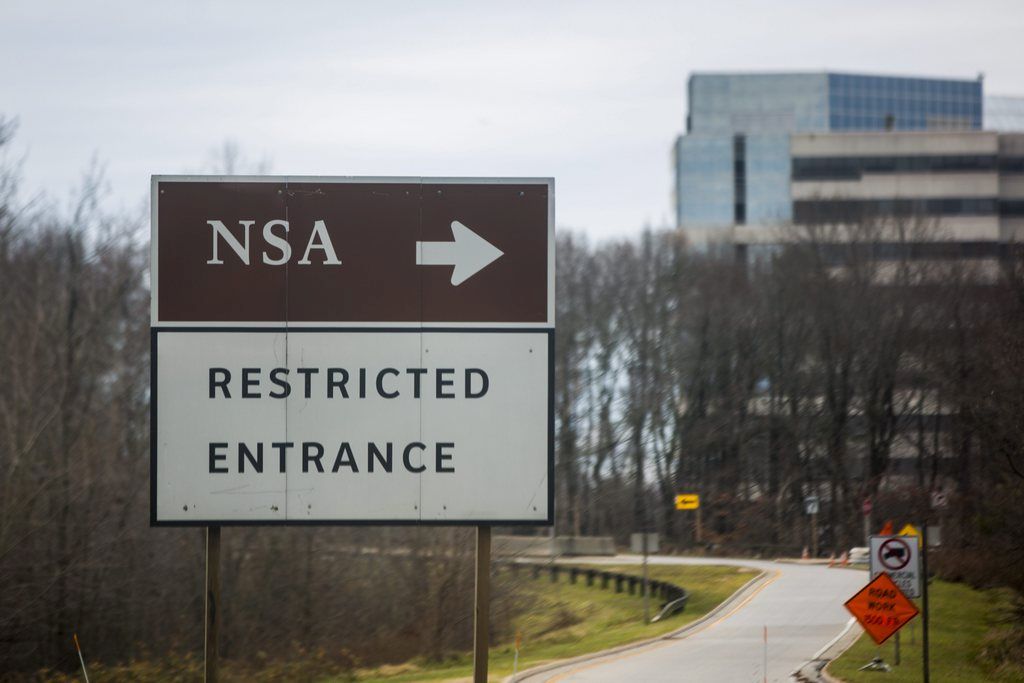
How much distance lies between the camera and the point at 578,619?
1801 inches

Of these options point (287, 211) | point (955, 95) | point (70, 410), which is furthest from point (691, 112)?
point (287, 211)

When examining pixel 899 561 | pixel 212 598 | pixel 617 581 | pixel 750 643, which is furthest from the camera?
pixel 617 581

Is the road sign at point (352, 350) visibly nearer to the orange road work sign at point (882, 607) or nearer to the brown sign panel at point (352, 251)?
the brown sign panel at point (352, 251)

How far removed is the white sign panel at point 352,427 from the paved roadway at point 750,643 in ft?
50.4

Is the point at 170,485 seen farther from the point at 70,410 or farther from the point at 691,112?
the point at 691,112

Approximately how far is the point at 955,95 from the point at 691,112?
65142 mm

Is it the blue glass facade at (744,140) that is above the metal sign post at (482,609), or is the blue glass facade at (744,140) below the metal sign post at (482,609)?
above

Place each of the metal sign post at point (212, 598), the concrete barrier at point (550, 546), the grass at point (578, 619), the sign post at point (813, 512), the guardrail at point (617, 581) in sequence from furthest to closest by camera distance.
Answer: the sign post at point (813, 512) < the guardrail at point (617, 581) < the concrete barrier at point (550, 546) < the grass at point (578, 619) < the metal sign post at point (212, 598)

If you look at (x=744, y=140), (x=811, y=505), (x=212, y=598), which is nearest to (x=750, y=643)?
(x=212, y=598)

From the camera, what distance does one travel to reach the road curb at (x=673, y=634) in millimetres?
29359

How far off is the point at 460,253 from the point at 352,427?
1839 millimetres

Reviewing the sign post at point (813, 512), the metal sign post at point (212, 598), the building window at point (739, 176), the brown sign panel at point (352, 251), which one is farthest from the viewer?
the building window at point (739, 176)

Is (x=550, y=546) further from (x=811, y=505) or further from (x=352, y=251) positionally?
(x=352, y=251)

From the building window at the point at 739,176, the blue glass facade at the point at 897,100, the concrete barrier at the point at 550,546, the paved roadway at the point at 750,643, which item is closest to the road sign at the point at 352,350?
the paved roadway at the point at 750,643
